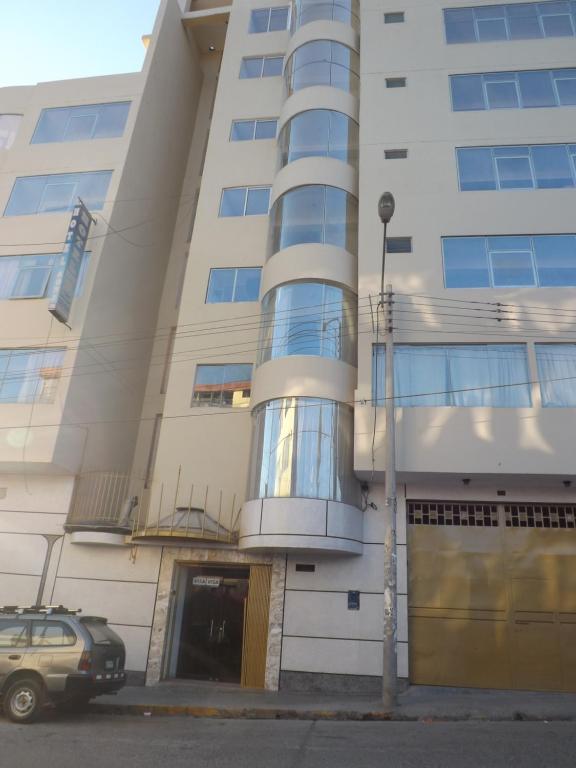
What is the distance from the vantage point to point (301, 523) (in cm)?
1227

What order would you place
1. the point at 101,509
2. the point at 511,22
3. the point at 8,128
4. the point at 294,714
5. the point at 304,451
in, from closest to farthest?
the point at 294,714 → the point at 304,451 → the point at 101,509 → the point at 511,22 → the point at 8,128

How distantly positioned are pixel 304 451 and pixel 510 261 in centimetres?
755

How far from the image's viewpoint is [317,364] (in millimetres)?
13844

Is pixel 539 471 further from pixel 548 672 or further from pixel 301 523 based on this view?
pixel 301 523

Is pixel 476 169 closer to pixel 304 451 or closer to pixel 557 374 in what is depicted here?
pixel 557 374

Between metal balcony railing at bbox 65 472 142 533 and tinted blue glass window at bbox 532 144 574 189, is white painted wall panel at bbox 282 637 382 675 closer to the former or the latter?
metal balcony railing at bbox 65 472 142 533

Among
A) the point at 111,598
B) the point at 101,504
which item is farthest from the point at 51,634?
the point at 101,504

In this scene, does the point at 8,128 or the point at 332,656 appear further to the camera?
the point at 8,128

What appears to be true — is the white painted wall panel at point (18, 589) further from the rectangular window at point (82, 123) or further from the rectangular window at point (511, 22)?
the rectangular window at point (511, 22)

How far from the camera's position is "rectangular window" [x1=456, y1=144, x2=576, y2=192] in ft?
51.1

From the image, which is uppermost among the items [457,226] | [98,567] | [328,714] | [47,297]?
[457,226]

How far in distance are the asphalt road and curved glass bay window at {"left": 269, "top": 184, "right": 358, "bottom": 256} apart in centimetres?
1158

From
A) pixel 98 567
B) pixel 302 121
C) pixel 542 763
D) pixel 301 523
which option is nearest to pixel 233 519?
pixel 301 523

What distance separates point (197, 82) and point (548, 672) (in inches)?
976
